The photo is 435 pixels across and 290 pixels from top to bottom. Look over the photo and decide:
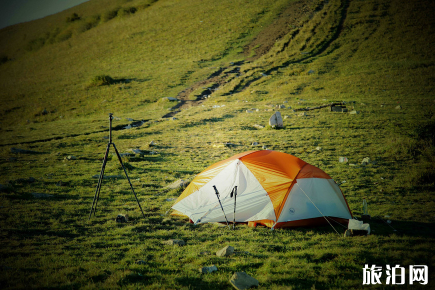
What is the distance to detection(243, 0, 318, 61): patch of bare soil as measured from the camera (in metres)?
47.1

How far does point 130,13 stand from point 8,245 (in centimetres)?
7698

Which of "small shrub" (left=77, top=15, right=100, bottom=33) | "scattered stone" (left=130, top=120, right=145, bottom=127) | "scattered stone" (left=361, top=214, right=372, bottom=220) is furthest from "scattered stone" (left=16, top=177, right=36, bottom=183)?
"small shrub" (left=77, top=15, right=100, bottom=33)

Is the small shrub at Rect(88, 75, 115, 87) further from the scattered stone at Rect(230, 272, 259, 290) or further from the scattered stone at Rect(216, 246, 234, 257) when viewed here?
the scattered stone at Rect(230, 272, 259, 290)

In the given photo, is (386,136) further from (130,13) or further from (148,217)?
(130,13)

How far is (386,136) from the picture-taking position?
51.3 feet

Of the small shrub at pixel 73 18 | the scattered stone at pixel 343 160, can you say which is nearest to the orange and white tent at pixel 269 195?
the scattered stone at pixel 343 160

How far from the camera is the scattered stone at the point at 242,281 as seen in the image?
452cm

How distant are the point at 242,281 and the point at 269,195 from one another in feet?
11.1

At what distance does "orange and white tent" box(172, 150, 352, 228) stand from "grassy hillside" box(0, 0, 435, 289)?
0.47 meters

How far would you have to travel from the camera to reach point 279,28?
53.3m

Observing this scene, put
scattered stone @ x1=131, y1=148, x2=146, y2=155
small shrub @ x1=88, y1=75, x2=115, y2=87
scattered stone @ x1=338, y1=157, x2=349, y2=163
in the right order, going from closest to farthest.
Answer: scattered stone @ x1=338, y1=157, x2=349, y2=163, scattered stone @ x1=131, y1=148, x2=146, y2=155, small shrub @ x1=88, y1=75, x2=115, y2=87

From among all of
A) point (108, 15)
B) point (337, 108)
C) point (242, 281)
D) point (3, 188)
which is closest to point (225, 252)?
→ point (242, 281)

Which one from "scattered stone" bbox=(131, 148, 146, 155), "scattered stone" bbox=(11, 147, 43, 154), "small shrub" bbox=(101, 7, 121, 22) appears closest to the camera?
"scattered stone" bbox=(131, 148, 146, 155)

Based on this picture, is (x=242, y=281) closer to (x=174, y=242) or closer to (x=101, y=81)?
(x=174, y=242)
